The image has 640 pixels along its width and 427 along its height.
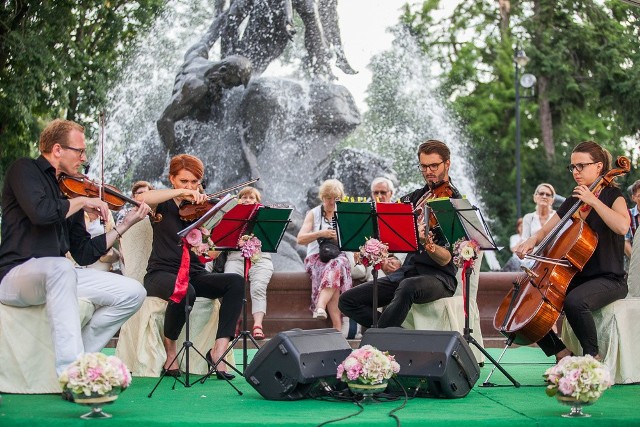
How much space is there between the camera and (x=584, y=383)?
16.2ft

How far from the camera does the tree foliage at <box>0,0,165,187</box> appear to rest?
53.9 feet

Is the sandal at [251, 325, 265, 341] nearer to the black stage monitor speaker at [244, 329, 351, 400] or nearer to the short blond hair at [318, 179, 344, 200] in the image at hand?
the short blond hair at [318, 179, 344, 200]

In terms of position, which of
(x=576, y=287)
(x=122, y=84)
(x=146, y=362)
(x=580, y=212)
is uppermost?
(x=122, y=84)

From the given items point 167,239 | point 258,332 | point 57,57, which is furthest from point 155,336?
point 57,57

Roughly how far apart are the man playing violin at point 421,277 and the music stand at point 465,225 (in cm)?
16

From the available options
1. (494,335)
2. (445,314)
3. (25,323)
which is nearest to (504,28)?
(494,335)

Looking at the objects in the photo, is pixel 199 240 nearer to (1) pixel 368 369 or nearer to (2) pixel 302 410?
(2) pixel 302 410

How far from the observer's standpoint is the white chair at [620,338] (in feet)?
21.7

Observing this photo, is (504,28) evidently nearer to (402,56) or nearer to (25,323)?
(402,56)

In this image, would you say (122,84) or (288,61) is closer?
(288,61)

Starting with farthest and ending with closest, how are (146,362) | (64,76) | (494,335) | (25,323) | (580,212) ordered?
(64,76), (494,335), (146,362), (580,212), (25,323)

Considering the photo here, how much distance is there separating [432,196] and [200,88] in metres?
8.89

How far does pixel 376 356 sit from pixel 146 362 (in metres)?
2.32

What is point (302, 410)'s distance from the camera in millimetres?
5363
